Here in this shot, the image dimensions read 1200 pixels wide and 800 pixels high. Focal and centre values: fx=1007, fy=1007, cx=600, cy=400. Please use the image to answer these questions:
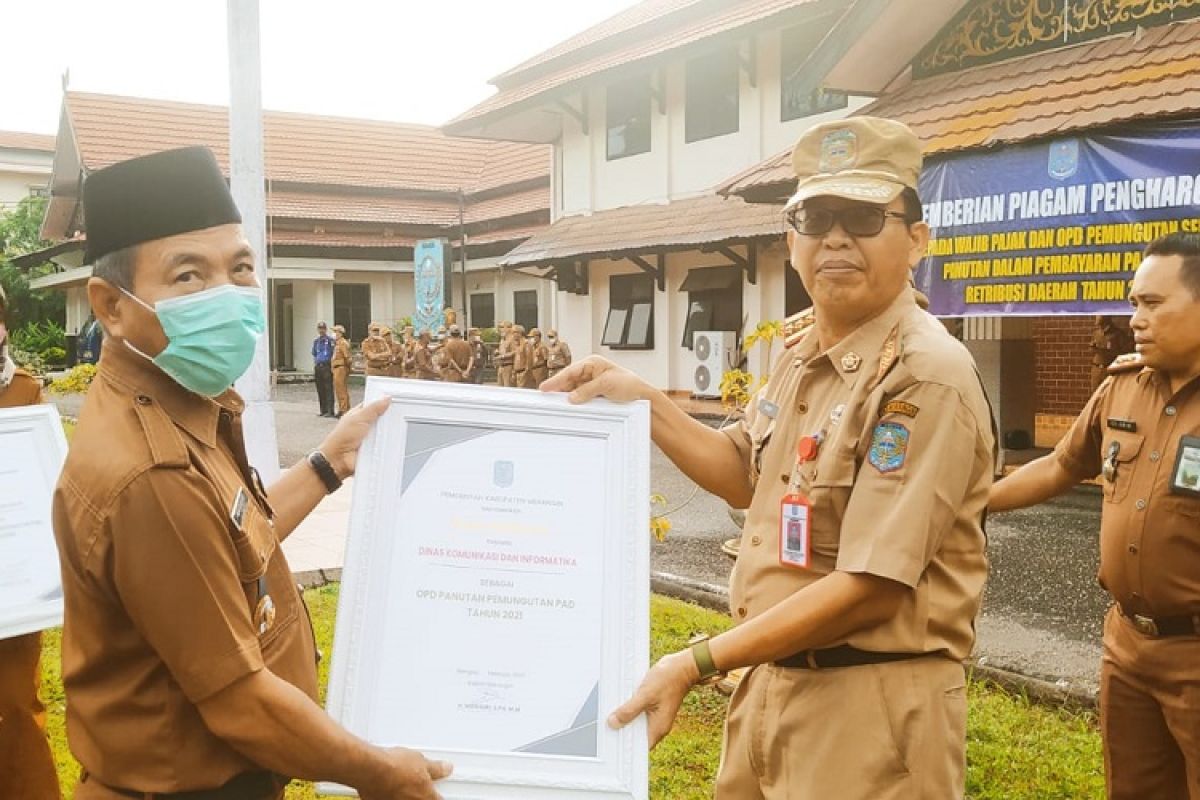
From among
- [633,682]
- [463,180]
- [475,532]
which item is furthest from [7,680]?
[463,180]

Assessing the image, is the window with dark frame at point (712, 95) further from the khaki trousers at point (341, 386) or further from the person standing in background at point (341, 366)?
the khaki trousers at point (341, 386)

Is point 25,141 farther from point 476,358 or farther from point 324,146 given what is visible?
point 476,358

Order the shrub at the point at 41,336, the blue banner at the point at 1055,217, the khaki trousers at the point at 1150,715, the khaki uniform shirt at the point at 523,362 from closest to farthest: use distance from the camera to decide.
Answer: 1. the khaki trousers at the point at 1150,715
2. the blue banner at the point at 1055,217
3. the khaki uniform shirt at the point at 523,362
4. the shrub at the point at 41,336

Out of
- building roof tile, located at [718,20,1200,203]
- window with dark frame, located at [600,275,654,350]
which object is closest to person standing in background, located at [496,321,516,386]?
window with dark frame, located at [600,275,654,350]

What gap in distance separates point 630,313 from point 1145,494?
1533 cm

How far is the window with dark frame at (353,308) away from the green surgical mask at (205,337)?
1064 inches

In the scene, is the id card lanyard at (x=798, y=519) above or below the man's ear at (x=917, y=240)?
below

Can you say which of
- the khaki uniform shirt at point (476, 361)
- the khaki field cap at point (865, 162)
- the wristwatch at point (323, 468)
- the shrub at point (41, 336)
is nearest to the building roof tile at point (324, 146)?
the shrub at point (41, 336)

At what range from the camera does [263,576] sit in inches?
70.8

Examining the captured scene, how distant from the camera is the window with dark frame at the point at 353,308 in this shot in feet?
92.6

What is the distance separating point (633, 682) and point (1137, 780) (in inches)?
72.2

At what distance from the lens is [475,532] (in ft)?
6.41

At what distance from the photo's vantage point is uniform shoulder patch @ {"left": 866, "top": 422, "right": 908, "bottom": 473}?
1.85 m

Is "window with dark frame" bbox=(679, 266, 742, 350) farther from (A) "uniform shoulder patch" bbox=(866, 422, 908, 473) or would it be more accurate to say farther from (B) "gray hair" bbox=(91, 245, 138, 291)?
(B) "gray hair" bbox=(91, 245, 138, 291)
